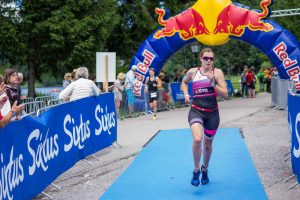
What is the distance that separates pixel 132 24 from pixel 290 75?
1662 centimetres

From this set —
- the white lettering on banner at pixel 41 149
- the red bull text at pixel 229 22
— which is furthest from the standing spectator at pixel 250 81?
the white lettering on banner at pixel 41 149

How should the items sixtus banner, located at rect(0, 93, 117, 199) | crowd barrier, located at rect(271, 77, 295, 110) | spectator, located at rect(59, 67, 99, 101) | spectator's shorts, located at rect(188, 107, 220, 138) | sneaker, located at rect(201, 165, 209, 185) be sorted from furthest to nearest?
crowd barrier, located at rect(271, 77, 295, 110) < spectator, located at rect(59, 67, 99, 101) < sneaker, located at rect(201, 165, 209, 185) < spectator's shorts, located at rect(188, 107, 220, 138) < sixtus banner, located at rect(0, 93, 117, 199)

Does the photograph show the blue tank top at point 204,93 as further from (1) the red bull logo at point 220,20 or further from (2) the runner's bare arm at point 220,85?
(1) the red bull logo at point 220,20

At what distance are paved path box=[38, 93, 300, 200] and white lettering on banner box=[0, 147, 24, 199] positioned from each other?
3.71 ft

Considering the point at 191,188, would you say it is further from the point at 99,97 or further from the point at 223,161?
the point at 99,97

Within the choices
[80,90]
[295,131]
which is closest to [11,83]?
[80,90]

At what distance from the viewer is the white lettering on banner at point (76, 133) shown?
8.08m

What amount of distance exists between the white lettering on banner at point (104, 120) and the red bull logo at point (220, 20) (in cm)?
943

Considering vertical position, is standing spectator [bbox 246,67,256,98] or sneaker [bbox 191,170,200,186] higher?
standing spectator [bbox 246,67,256,98]

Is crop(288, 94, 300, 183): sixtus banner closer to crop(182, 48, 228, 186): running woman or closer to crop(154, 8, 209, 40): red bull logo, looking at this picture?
crop(182, 48, 228, 186): running woman

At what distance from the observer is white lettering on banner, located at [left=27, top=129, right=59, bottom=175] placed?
6297 millimetres

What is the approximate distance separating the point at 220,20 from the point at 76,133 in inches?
469

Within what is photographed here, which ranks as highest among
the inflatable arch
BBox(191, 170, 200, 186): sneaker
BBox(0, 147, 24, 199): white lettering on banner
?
the inflatable arch

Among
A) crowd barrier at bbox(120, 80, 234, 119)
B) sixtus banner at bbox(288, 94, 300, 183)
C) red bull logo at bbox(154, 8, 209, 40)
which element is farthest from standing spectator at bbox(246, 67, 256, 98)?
sixtus banner at bbox(288, 94, 300, 183)
